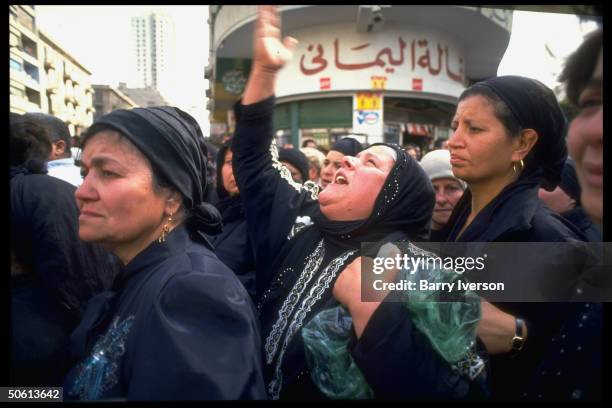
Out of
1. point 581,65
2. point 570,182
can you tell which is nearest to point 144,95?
point 581,65

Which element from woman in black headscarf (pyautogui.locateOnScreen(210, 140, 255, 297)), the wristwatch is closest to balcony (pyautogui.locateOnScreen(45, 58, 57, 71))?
woman in black headscarf (pyautogui.locateOnScreen(210, 140, 255, 297))

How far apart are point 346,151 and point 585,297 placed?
2199 millimetres

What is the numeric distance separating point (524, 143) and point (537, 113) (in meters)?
0.09

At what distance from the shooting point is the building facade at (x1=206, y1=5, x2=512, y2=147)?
898 cm

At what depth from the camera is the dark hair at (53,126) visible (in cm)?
177

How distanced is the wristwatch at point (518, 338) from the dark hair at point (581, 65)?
532 mm

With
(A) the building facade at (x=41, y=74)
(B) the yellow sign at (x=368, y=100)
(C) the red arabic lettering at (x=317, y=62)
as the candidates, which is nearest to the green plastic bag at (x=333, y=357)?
(A) the building facade at (x=41, y=74)

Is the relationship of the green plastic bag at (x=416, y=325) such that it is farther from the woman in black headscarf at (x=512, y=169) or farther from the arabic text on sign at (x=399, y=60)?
the arabic text on sign at (x=399, y=60)

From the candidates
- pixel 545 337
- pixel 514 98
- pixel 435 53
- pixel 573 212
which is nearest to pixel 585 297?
pixel 545 337

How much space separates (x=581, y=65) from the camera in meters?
0.90

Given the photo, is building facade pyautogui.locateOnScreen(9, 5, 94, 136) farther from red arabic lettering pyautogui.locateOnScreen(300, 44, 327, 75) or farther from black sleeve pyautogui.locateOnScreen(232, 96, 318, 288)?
red arabic lettering pyautogui.locateOnScreen(300, 44, 327, 75)

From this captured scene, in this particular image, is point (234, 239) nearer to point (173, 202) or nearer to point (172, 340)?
point (173, 202)

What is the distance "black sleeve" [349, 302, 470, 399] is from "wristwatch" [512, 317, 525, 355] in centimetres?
16
